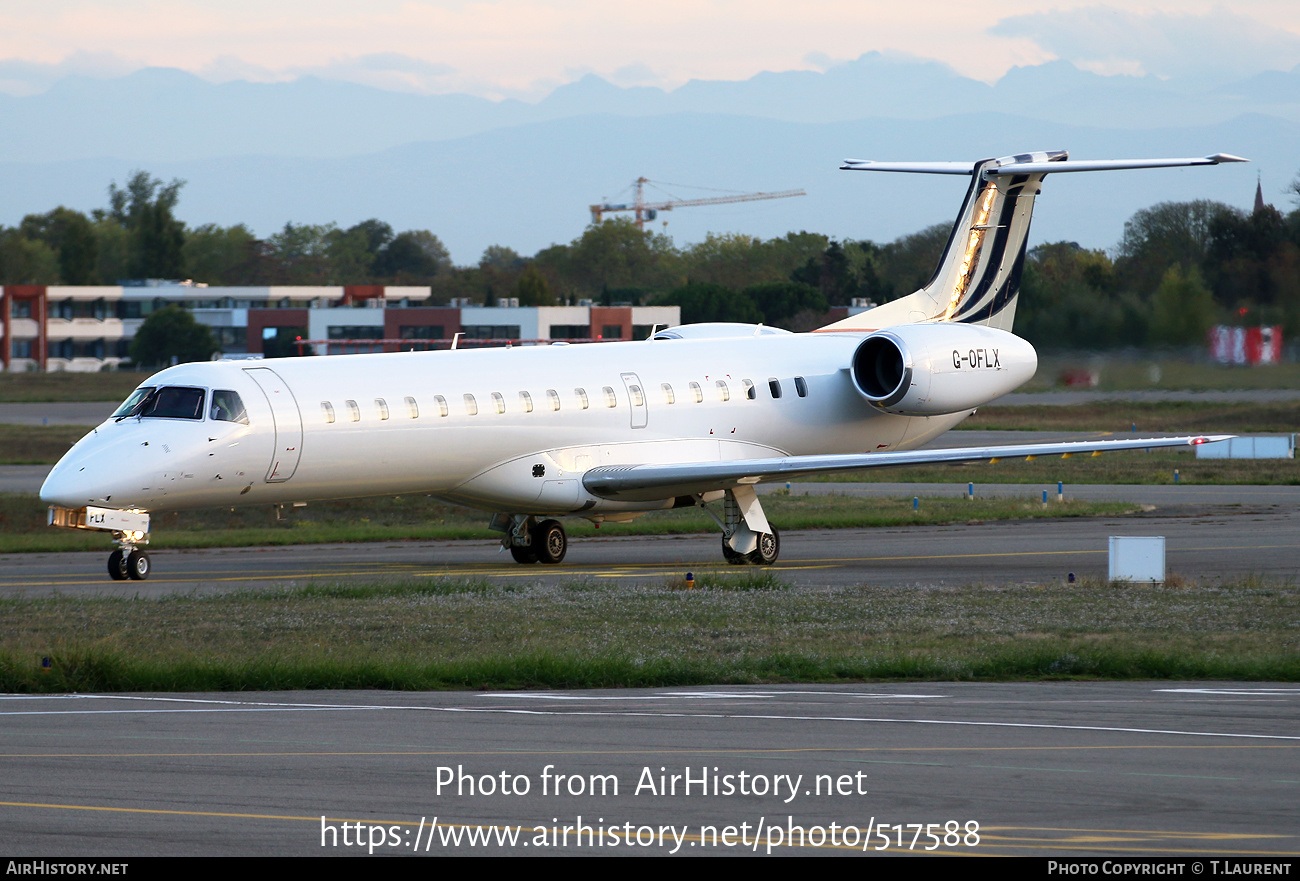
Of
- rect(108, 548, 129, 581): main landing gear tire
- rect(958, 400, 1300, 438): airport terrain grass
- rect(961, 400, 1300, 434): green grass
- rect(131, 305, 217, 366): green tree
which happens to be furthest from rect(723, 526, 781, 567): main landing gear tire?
rect(131, 305, 217, 366): green tree

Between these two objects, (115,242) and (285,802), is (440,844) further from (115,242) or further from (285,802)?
(115,242)

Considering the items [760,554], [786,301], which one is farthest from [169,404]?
[786,301]

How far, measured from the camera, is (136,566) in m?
22.5

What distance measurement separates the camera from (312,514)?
122 ft

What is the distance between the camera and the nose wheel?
2241 cm

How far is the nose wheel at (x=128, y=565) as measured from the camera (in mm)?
22406

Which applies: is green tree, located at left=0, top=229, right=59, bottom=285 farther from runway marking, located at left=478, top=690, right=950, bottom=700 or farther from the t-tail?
runway marking, located at left=478, top=690, right=950, bottom=700

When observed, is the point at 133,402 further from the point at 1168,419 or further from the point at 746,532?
the point at 1168,419

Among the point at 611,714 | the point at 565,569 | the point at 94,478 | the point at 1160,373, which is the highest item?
the point at 1160,373

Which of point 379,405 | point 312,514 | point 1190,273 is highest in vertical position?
point 1190,273

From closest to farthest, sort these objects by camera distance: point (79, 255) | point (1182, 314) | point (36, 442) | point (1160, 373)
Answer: point (1182, 314), point (1160, 373), point (36, 442), point (79, 255)

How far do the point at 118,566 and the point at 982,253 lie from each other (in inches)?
672

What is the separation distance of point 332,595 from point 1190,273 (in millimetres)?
25423
